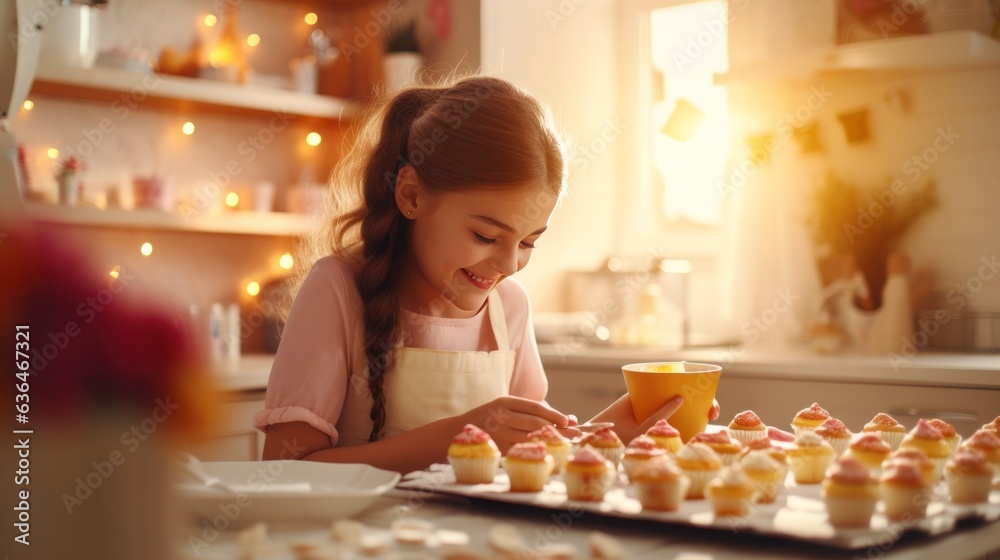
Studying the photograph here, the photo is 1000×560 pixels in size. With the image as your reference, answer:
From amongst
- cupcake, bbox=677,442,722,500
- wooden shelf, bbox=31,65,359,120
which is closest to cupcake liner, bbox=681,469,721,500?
cupcake, bbox=677,442,722,500

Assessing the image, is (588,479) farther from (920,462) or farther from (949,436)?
(949,436)

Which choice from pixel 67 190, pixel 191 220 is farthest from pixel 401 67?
pixel 67 190

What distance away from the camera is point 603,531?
32.6 inches

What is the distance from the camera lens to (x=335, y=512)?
83 centimetres

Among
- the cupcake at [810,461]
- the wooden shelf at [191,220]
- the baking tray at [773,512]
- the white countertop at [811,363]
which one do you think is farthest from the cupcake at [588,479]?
the wooden shelf at [191,220]

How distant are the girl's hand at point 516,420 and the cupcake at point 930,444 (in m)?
0.37

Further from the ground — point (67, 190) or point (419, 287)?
point (67, 190)

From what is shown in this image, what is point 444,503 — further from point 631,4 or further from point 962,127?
point 631,4

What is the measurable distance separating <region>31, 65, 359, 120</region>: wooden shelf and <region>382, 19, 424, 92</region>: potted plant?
0.19 meters

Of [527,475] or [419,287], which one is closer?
[527,475]

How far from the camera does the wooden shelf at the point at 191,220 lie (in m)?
2.66

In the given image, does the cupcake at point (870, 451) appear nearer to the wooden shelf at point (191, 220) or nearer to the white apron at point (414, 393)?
the white apron at point (414, 393)

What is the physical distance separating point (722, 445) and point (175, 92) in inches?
89.6

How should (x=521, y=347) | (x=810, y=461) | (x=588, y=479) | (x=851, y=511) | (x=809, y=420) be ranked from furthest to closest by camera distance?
(x=521, y=347), (x=809, y=420), (x=810, y=461), (x=588, y=479), (x=851, y=511)
